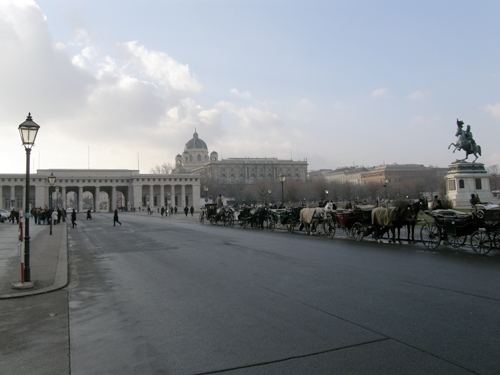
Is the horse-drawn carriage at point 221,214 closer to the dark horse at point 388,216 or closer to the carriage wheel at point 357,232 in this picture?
the carriage wheel at point 357,232

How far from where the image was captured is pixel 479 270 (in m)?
10.1

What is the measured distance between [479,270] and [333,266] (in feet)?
11.1

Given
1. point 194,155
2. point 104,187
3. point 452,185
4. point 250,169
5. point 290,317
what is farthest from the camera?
point 194,155

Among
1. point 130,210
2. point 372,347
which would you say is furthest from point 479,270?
point 130,210

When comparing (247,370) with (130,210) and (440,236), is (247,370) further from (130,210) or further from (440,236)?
(130,210)

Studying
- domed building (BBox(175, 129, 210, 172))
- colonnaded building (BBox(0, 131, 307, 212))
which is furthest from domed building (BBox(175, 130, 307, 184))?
domed building (BBox(175, 129, 210, 172))

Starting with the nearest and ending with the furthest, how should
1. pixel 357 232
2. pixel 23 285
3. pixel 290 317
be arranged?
pixel 290 317 → pixel 23 285 → pixel 357 232

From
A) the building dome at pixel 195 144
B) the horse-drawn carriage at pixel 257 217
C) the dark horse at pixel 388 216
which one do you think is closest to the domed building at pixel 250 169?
the building dome at pixel 195 144

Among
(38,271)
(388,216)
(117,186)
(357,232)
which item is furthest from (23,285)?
(117,186)

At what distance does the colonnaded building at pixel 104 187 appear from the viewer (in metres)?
109

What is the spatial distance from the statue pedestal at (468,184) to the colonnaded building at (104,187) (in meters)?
76.5

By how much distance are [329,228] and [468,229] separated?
25.3ft

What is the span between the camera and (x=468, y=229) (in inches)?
536

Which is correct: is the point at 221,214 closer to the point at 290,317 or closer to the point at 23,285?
the point at 23,285
